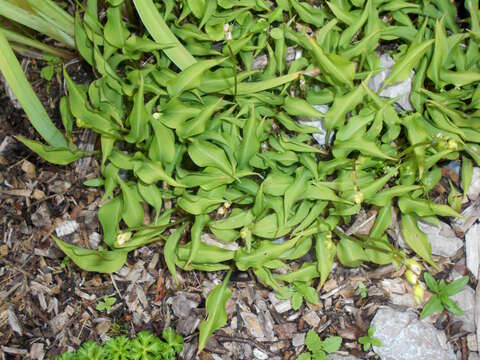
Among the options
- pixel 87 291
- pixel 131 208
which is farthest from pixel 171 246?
pixel 87 291

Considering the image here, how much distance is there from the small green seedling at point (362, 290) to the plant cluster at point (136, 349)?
919 mm

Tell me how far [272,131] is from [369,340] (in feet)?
3.65

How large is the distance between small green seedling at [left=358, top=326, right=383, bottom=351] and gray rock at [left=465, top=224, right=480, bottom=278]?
59 centimetres

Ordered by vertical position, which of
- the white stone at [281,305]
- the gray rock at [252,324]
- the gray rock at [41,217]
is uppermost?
the gray rock at [41,217]

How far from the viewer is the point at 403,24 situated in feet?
8.34

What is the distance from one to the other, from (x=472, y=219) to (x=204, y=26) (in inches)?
65.6

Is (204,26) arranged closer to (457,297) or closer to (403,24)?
(403,24)

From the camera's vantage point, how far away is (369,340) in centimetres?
245

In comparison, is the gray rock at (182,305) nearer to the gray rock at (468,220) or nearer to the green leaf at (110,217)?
the green leaf at (110,217)

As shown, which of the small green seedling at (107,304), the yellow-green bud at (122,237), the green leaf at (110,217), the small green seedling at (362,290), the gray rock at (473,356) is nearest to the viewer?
the yellow-green bud at (122,237)

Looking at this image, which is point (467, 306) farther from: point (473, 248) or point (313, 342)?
point (313, 342)

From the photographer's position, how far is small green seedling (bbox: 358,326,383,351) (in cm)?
244

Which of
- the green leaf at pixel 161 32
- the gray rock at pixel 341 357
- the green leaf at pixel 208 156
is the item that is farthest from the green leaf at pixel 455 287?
the green leaf at pixel 161 32

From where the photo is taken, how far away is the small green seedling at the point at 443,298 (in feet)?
7.97
